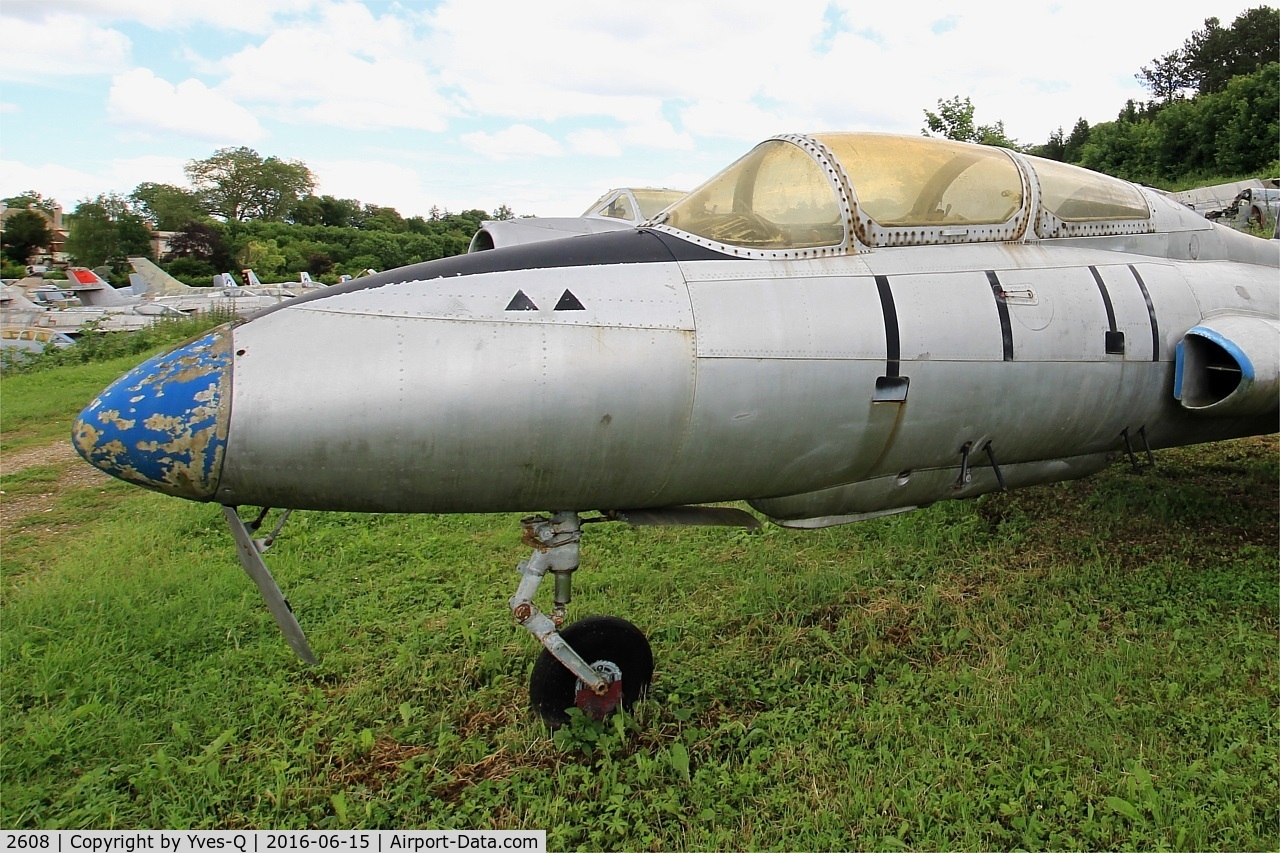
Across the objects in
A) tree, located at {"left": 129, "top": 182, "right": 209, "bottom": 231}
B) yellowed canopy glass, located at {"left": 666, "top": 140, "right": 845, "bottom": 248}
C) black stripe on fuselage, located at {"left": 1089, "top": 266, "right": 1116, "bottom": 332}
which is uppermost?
tree, located at {"left": 129, "top": 182, "right": 209, "bottom": 231}

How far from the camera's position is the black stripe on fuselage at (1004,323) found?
338cm

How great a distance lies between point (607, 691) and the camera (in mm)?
3443

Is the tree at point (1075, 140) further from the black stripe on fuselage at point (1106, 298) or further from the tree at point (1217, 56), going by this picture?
the black stripe on fuselage at point (1106, 298)

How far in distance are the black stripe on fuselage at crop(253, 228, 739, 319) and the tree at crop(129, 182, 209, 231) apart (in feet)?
241

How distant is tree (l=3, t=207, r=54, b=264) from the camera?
5275cm

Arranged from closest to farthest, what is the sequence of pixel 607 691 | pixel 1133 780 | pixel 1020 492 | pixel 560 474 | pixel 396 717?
pixel 560 474 → pixel 1133 780 → pixel 607 691 → pixel 396 717 → pixel 1020 492

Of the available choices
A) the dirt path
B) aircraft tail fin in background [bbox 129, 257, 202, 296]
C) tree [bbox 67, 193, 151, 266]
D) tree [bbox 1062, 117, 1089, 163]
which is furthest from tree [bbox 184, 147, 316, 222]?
the dirt path

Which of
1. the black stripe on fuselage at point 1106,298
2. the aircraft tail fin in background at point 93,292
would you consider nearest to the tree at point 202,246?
the aircraft tail fin in background at point 93,292

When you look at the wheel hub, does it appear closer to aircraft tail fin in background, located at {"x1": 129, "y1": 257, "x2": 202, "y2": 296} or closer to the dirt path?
the dirt path

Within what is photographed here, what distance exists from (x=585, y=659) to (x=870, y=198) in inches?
91.0

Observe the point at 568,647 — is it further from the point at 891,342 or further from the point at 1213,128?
the point at 1213,128

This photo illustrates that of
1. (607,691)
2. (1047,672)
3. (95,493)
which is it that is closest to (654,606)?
(607,691)

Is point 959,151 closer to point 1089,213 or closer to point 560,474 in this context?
point 1089,213

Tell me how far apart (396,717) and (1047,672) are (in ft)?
9.94
